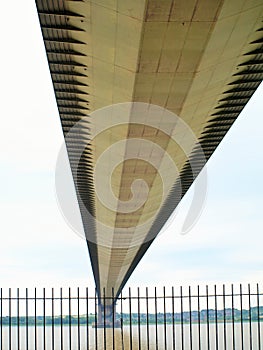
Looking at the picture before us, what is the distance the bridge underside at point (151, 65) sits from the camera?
17562mm

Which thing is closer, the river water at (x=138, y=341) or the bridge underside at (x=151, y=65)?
the bridge underside at (x=151, y=65)

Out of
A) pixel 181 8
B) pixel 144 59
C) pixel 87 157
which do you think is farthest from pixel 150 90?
pixel 87 157

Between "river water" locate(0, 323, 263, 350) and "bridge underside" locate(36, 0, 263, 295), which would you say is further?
"river water" locate(0, 323, 263, 350)

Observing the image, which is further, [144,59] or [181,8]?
[144,59]

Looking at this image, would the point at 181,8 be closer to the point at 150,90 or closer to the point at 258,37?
the point at 258,37

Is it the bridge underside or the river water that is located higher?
the bridge underside

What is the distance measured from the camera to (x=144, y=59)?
800 inches

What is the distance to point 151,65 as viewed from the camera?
819 inches

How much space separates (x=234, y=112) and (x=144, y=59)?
31.6 feet

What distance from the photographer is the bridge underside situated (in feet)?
57.6

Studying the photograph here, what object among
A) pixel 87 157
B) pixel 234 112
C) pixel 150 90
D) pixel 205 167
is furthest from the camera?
pixel 205 167

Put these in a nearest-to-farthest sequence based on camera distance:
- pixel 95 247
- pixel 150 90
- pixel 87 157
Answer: pixel 150 90 → pixel 87 157 → pixel 95 247

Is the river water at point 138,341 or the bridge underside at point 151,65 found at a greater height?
the bridge underside at point 151,65

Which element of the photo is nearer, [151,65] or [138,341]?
[151,65]
